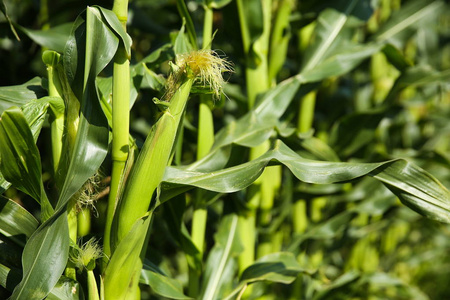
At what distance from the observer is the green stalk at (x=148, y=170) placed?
2.32ft

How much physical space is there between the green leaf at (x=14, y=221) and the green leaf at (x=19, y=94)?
0.54 feet

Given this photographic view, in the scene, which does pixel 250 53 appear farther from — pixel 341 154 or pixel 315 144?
pixel 341 154

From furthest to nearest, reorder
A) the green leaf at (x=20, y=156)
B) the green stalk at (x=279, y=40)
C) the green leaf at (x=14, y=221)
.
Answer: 1. the green stalk at (x=279, y=40)
2. the green leaf at (x=14, y=221)
3. the green leaf at (x=20, y=156)

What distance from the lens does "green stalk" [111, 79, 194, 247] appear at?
71 centimetres

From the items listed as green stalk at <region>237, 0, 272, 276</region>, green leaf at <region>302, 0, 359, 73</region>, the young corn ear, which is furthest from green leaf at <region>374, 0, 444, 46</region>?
the young corn ear

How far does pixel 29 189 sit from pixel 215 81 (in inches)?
13.4

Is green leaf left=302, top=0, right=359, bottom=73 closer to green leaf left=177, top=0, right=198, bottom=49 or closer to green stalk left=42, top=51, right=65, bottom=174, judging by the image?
green leaf left=177, top=0, right=198, bottom=49

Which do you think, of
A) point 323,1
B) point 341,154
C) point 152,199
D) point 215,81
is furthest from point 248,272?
point 323,1

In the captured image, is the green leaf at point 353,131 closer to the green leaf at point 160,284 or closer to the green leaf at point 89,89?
the green leaf at point 160,284

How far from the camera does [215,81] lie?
760 mm

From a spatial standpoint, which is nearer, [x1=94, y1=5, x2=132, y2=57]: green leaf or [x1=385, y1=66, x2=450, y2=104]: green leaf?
[x1=94, y1=5, x2=132, y2=57]: green leaf

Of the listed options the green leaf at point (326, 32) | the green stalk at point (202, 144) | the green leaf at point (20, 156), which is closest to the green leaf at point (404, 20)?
the green leaf at point (326, 32)

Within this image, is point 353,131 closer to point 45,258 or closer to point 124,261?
point 124,261

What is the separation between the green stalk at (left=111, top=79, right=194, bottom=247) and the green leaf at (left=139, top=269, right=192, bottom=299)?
0.19 m
